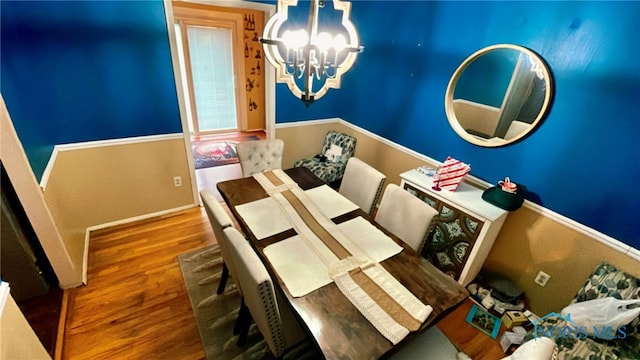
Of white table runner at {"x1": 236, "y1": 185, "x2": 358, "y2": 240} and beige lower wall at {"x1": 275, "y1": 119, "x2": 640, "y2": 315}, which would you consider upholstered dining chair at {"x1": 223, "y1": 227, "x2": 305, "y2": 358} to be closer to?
white table runner at {"x1": 236, "y1": 185, "x2": 358, "y2": 240}

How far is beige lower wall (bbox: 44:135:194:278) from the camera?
2.29 metres

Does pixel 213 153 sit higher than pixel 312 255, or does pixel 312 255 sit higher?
pixel 312 255

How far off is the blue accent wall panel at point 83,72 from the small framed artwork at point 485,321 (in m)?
3.16

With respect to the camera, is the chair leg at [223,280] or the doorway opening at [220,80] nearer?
the chair leg at [223,280]

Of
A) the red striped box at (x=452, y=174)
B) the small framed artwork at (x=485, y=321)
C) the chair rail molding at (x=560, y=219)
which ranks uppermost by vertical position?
the red striped box at (x=452, y=174)

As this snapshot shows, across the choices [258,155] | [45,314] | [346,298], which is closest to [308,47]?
[346,298]

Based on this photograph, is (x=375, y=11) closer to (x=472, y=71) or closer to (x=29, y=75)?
(x=472, y=71)

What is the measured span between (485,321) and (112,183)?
3439 millimetres

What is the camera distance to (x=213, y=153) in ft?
15.1

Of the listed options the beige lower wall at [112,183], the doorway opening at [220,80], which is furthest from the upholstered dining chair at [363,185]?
the doorway opening at [220,80]

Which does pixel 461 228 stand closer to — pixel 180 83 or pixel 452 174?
pixel 452 174

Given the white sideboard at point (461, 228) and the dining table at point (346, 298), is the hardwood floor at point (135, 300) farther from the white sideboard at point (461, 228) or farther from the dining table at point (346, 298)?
the white sideboard at point (461, 228)

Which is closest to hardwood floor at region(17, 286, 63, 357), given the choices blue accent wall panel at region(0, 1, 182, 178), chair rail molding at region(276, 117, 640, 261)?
blue accent wall panel at region(0, 1, 182, 178)

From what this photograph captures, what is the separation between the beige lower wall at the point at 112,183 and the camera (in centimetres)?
229
